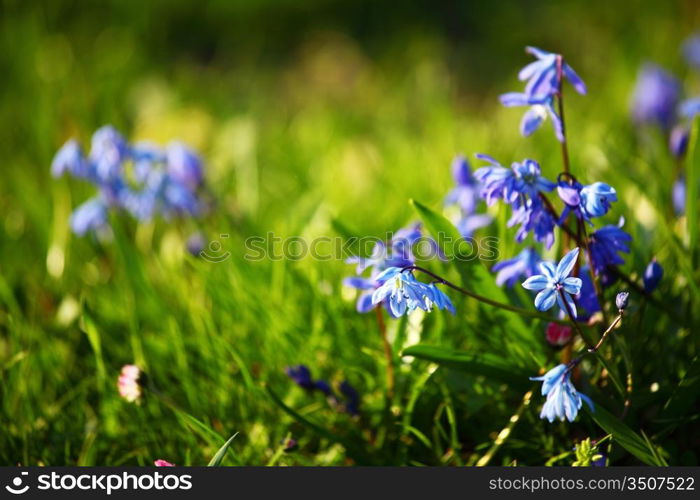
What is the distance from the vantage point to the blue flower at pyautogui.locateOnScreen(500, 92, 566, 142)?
1.85 m

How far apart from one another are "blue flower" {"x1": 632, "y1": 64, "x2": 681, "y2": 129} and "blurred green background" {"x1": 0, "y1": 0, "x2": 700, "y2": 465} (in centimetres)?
20

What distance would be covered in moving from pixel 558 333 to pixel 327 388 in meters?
0.68

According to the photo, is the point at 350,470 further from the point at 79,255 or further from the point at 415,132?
the point at 415,132

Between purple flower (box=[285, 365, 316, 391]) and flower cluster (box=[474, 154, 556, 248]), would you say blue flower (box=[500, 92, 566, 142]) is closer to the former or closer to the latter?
flower cluster (box=[474, 154, 556, 248])

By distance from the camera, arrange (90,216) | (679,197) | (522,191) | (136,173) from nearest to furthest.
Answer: (522,191), (679,197), (90,216), (136,173)

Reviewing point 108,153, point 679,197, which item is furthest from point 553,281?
point 108,153

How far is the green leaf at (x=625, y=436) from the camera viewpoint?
1701 mm

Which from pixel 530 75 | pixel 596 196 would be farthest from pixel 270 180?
pixel 596 196

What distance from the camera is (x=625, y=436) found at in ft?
5.71

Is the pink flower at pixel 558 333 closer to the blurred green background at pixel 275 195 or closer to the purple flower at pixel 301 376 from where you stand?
the blurred green background at pixel 275 195

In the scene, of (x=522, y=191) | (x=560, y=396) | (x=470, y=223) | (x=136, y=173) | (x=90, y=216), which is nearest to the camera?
(x=560, y=396)

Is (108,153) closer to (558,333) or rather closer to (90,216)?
(90,216)

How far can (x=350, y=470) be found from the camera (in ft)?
5.95

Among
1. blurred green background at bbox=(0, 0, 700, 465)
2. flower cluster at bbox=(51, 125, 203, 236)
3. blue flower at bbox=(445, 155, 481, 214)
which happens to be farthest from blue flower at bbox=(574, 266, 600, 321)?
flower cluster at bbox=(51, 125, 203, 236)
